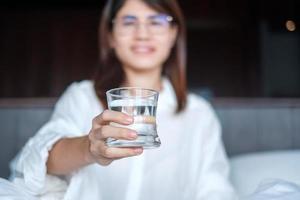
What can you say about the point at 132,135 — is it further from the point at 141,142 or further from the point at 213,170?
the point at 213,170

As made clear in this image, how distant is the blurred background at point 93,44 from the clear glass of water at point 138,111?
2.58m

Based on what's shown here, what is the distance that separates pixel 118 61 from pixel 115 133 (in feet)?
1.97

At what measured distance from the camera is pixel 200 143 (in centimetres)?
118

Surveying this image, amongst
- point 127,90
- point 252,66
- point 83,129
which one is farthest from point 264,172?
point 252,66

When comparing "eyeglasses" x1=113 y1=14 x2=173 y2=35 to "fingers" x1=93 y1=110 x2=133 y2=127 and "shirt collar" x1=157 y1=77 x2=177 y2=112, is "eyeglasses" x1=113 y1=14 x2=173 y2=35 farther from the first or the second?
"fingers" x1=93 y1=110 x2=133 y2=127

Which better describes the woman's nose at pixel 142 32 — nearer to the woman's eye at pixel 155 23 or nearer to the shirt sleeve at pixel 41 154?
the woman's eye at pixel 155 23

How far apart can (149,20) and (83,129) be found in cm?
30

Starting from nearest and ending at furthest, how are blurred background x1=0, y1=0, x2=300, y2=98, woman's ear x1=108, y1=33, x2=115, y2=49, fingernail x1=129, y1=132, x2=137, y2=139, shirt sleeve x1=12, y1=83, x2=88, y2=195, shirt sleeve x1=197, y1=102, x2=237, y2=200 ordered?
1. fingernail x1=129, y1=132, x2=137, y2=139
2. shirt sleeve x1=12, y1=83, x2=88, y2=195
3. shirt sleeve x1=197, y1=102, x2=237, y2=200
4. woman's ear x1=108, y1=33, x2=115, y2=49
5. blurred background x1=0, y1=0, x2=300, y2=98

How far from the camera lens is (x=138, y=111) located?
2.07ft

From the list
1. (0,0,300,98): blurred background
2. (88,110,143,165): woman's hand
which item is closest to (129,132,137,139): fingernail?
(88,110,143,165): woman's hand

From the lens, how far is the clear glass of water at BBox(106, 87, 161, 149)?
621 millimetres

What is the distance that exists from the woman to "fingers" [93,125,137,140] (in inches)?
10.8

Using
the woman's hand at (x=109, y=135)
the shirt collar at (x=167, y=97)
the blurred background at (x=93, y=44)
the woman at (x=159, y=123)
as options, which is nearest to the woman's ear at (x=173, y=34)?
the woman at (x=159, y=123)

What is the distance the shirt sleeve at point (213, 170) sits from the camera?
1066 millimetres
